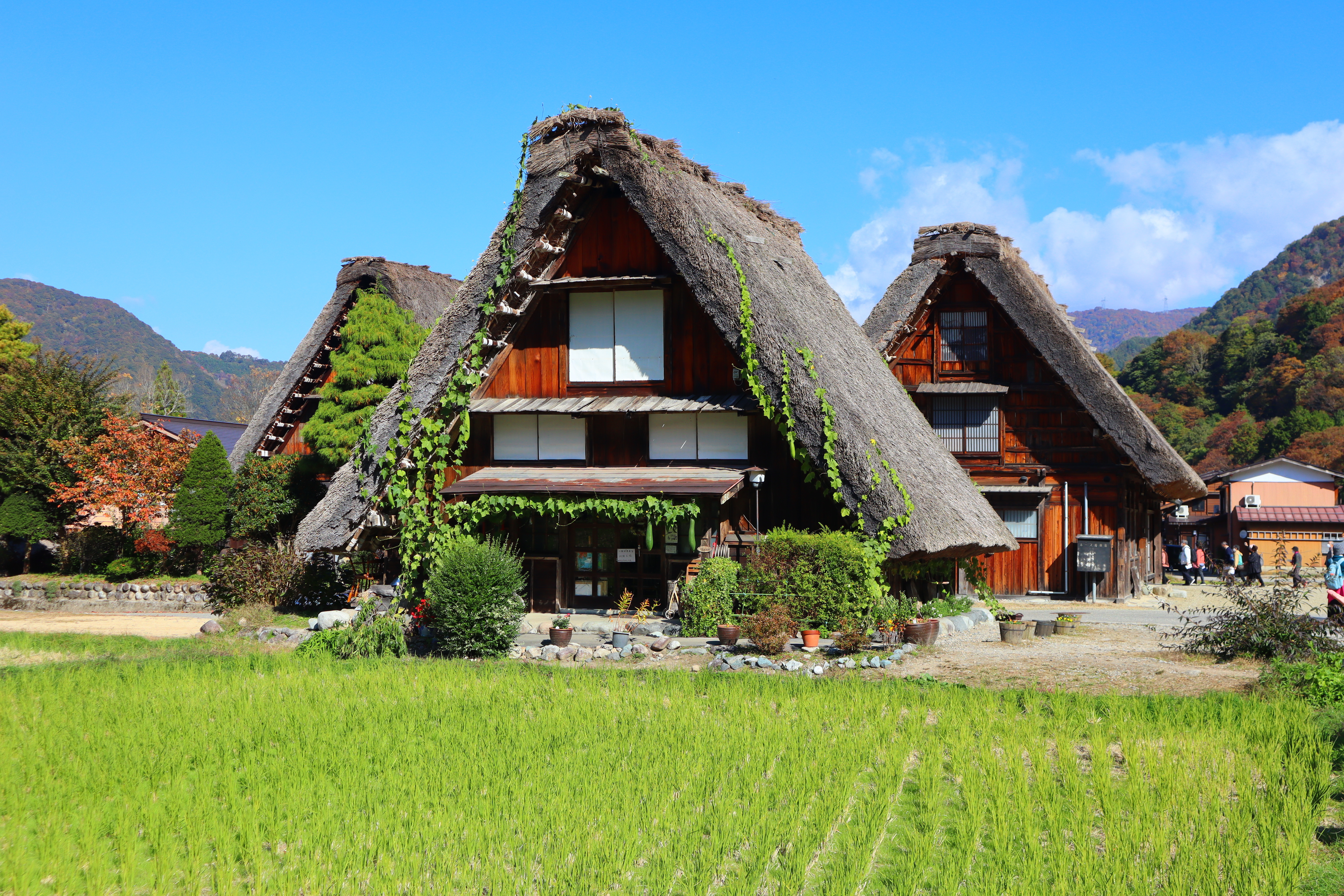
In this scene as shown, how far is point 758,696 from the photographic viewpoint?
9.67 metres

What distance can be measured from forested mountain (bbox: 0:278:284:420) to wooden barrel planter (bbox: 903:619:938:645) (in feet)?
316

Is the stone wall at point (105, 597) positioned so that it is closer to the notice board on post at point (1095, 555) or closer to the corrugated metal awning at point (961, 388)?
the corrugated metal awning at point (961, 388)

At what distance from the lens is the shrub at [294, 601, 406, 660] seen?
12727 millimetres

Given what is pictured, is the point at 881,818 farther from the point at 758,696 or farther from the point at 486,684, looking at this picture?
the point at 486,684

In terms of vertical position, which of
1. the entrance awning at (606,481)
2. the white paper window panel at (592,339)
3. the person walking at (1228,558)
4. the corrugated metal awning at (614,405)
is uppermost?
the white paper window panel at (592,339)

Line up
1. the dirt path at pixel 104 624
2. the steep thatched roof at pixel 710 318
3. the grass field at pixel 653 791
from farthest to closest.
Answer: the dirt path at pixel 104 624
the steep thatched roof at pixel 710 318
the grass field at pixel 653 791

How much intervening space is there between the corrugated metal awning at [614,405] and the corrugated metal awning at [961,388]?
29.5 ft

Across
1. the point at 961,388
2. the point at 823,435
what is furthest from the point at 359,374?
the point at 961,388

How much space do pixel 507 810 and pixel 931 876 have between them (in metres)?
2.56

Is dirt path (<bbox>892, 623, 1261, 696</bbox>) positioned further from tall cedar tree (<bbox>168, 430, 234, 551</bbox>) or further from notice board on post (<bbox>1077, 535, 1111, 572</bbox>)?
tall cedar tree (<bbox>168, 430, 234, 551</bbox>)

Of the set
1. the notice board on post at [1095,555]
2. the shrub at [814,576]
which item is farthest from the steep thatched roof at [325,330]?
the notice board on post at [1095,555]

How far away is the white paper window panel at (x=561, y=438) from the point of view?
55.0 feet

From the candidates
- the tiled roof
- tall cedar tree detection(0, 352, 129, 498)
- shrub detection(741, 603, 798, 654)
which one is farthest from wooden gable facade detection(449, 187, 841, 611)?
the tiled roof

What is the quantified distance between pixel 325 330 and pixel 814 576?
17.7 m
